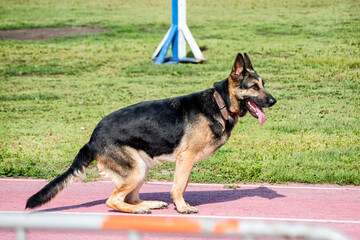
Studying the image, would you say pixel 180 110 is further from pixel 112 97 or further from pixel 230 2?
pixel 230 2

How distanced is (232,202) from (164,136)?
1519 mm

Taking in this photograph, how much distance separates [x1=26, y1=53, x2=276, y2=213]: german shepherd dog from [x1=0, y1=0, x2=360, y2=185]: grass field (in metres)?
1.86

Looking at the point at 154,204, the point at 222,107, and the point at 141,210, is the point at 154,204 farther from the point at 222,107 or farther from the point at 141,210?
the point at 222,107

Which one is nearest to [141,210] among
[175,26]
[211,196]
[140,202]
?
[140,202]

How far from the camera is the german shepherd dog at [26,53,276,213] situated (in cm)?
652

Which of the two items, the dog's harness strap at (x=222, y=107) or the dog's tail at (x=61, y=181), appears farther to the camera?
the dog's harness strap at (x=222, y=107)

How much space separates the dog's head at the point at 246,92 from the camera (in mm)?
6949

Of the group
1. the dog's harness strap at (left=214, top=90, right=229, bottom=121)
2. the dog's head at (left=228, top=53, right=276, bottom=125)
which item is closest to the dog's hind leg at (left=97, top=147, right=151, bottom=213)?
the dog's harness strap at (left=214, top=90, right=229, bottom=121)

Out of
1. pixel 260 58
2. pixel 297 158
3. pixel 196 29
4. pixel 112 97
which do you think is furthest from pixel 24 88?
pixel 196 29

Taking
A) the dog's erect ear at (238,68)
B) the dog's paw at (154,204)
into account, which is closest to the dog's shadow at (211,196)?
the dog's paw at (154,204)

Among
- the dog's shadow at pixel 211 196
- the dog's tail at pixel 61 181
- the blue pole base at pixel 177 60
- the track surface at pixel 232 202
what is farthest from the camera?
the blue pole base at pixel 177 60

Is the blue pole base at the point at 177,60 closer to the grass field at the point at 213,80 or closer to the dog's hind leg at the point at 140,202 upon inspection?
the grass field at the point at 213,80

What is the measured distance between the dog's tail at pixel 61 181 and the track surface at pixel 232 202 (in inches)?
14.8

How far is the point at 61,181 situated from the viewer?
6371mm
